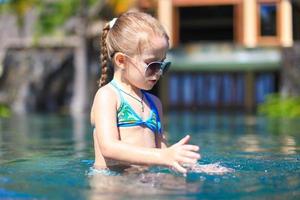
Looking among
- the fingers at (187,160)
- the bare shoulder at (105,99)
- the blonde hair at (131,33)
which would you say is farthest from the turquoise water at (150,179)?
the blonde hair at (131,33)

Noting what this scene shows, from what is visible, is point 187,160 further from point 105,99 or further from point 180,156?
point 105,99

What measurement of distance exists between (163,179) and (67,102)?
20.4 m

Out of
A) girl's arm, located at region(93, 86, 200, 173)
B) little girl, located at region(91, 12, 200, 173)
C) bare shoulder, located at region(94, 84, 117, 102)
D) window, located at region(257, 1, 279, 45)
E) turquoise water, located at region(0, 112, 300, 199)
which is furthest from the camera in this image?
window, located at region(257, 1, 279, 45)

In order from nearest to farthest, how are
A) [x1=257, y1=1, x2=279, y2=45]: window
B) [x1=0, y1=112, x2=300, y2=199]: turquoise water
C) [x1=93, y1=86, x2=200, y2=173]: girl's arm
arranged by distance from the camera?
[x1=0, y1=112, x2=300, y2=199]: turquoise water
[x1=93, y1=86, x2=200, y2=173]: girl's arm
[x1=257, y1=1, x2=279, y2=45]: window

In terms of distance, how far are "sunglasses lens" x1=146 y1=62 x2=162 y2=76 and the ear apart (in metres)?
0.16

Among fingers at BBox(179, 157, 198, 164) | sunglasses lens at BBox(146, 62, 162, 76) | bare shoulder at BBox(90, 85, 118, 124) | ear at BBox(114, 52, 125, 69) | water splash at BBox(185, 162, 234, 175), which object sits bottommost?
water splash at BBox(185, 162, 234, 175)

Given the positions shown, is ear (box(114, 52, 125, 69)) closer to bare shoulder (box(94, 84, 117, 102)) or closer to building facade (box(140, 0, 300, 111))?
bare shoulder (box(94, 84, 117, 102))

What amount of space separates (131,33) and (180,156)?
826 mm

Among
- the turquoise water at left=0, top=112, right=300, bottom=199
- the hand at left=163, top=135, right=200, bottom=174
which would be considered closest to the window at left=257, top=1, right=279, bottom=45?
the turquoise water at left=0, top=112, right=300, bottom=199

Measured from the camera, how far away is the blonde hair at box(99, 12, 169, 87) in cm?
381

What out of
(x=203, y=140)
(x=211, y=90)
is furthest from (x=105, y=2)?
(x=203, y=140)

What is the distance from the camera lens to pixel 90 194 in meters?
3.24

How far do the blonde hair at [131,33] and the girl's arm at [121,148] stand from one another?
0.69 ft

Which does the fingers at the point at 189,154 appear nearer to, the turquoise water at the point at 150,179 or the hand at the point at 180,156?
the hand at the point at 180,156
